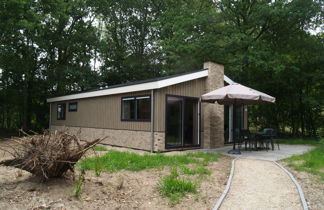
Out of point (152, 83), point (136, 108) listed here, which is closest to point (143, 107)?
point (136, 108)

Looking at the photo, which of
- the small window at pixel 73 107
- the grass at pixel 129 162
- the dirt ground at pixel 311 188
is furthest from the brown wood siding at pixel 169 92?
the small window at pixel 73 107

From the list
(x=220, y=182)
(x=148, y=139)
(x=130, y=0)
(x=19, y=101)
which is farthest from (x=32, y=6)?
(x=220, y=182)

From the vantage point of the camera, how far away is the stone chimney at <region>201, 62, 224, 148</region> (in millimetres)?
→ 10523

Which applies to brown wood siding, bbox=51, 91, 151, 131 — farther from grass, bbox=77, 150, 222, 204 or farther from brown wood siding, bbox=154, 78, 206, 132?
grass, bbox=77, 150, 222, 204

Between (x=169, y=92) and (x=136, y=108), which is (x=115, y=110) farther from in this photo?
(x=169, y=92)

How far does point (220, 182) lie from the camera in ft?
16.4

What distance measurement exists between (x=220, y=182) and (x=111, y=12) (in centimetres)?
2003

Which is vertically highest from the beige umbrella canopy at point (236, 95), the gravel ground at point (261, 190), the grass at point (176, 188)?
the beige umbrella canopy at point (236, 95)

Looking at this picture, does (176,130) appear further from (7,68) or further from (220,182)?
(7,68)

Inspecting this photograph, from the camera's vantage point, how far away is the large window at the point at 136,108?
943 cm

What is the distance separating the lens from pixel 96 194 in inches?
156

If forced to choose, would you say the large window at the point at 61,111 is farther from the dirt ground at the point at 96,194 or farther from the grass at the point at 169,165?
the dirt ground at the point at 96,194

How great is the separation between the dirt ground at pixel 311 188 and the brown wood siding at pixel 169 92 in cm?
Result: 430

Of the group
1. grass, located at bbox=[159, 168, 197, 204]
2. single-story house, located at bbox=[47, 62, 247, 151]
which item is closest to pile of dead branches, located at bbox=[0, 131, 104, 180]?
grass, located at bbox=[159, 168, 197, 204]
